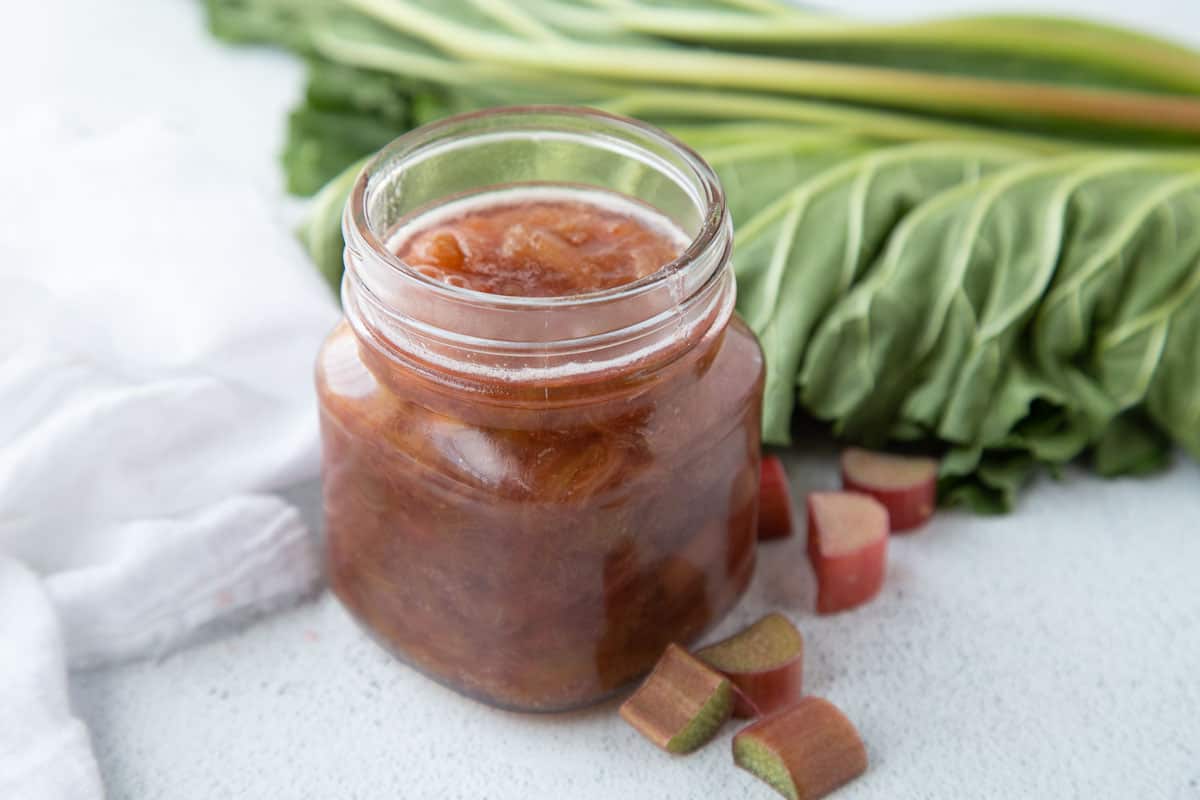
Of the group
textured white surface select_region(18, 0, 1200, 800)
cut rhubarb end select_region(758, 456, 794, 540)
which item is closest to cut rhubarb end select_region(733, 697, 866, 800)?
textured white surface select_region(18, 0, 1200, 800)

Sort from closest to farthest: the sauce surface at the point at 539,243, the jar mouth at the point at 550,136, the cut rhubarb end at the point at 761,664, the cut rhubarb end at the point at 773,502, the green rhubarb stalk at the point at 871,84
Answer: the jar mouth at the point at 550,136, the sauce surface at the point at 539,243, the cut rhubarb end at the point at 761,664, the cut rhubarb end at the point at 773,502, the green rhubarb stalk at the point at 871,84

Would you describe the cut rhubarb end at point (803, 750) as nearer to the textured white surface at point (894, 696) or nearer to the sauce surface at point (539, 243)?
the textured white surface at point (894, 696)

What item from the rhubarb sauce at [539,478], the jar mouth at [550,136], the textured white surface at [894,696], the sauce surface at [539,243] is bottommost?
the textured white surface at [894,696]

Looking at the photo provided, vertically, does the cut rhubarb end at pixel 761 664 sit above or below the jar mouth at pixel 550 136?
below

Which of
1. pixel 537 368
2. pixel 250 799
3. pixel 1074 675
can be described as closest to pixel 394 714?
pixel 250 799

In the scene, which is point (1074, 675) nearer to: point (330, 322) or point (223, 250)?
point (330, 322)

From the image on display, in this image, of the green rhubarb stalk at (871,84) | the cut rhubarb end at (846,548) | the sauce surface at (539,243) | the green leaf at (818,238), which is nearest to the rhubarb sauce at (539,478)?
the sauce surface at (539,243)

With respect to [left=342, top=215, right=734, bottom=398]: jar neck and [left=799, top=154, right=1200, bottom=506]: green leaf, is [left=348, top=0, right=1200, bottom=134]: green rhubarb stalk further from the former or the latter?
[left=342, top=215, right=734, bottom=398]: jar neck
